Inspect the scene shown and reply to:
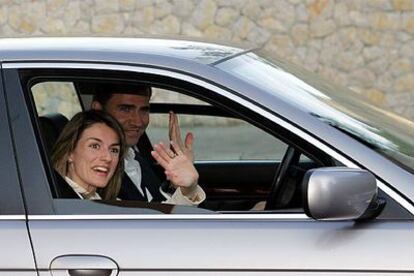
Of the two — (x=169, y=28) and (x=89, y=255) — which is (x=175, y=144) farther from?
(x=169, y=28)

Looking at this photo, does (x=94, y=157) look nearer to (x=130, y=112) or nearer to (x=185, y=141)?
(x=185, y=141)

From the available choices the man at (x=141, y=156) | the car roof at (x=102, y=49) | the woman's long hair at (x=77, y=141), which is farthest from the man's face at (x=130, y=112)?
the car roof at (x=102, y=49)

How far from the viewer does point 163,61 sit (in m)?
3.36

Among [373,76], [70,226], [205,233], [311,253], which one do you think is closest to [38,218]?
[70,226]

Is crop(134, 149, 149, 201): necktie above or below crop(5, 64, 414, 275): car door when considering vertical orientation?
below

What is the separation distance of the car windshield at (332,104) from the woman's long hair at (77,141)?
54 centimetres

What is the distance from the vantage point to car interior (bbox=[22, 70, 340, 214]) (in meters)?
3.29

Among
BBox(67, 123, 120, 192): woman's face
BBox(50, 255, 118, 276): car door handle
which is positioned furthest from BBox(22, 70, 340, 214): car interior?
BBox(50, 255, 118, 276): car door handle

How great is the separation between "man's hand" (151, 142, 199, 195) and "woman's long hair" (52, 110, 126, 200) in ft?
0.76

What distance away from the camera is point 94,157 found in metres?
3.81

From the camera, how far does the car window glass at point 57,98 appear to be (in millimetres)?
4079

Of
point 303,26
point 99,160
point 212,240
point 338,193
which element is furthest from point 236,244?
point 303,26

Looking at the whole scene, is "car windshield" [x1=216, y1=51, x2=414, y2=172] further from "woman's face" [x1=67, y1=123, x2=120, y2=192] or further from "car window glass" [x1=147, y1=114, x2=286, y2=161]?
"car window glass" [x1=147, y1=114, x2=286, y2=161]

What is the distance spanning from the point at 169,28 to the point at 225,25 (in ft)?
2.05
